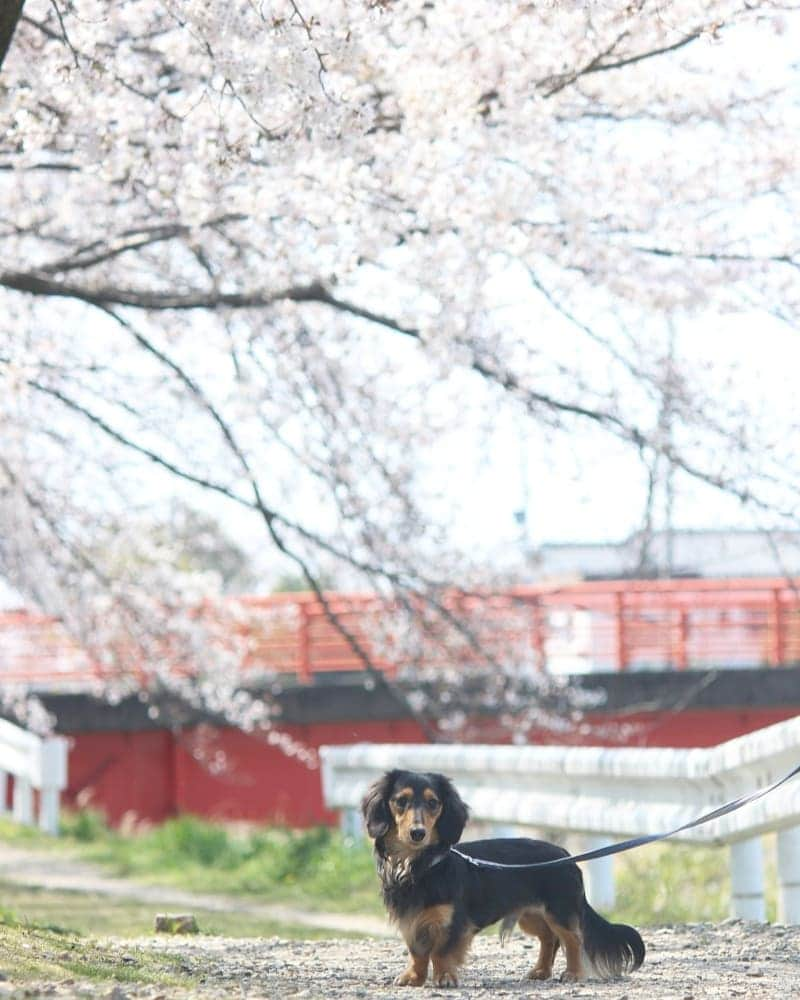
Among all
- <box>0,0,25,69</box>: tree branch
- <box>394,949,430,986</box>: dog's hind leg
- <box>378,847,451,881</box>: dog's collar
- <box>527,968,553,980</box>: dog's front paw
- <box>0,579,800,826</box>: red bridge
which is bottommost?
<box>527,968,553,980</box>: dog's front paw

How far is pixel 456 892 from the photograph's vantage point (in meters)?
5.63

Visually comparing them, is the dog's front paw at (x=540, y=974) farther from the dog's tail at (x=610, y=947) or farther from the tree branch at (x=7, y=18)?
the tree branch at (x=7, y=18)

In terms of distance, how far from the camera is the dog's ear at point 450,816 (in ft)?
18.7

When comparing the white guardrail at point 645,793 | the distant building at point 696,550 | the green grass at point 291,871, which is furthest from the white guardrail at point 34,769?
the white guardrail at point 645,793

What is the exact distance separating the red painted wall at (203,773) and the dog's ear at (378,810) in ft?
36.7

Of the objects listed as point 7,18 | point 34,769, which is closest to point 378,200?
point 7,18

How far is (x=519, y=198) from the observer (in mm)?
8531

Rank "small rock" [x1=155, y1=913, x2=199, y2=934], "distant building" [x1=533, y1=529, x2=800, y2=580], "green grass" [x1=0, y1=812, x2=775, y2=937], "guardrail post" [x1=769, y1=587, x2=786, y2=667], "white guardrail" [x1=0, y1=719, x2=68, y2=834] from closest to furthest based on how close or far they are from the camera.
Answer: "small rock" [x1=155, y1=913, x2=199, y2=934] → "green grass" [x1=0, y1=812, x2=775, y2=937] → "distant building" [x1=533, y1=529, x2=800, y2=580] → "white guardrail" [x1=0, y1=719, x2=68, y2=834] → "guardrail post" [x1=769, y1=587, x2=786, y2=667]

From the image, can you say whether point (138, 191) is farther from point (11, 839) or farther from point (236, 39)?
point (11, 839)

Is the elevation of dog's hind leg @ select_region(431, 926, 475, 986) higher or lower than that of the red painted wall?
lower

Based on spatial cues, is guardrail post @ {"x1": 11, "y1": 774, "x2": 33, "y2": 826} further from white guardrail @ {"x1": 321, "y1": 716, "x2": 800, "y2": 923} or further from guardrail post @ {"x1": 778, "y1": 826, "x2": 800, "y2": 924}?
guardrail post @ {"x1": 778, "y1": 826, "x2": 800, "y2": 924}

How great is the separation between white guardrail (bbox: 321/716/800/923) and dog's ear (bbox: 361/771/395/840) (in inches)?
74.7

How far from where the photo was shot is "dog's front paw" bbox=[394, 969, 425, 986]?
18.4ft

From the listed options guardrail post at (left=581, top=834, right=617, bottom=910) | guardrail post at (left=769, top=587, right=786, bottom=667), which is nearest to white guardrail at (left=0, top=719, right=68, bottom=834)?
guardrail post at (left=581, top=834, right=617, bottom=910)
